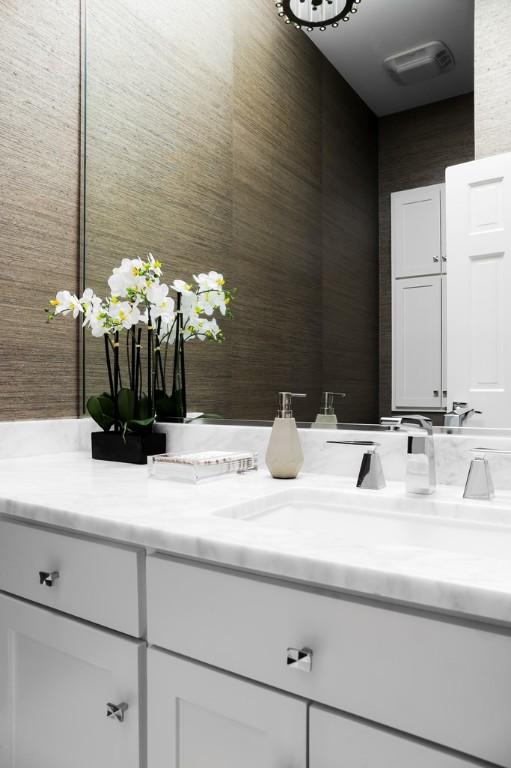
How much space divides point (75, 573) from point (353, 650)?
1.56ft

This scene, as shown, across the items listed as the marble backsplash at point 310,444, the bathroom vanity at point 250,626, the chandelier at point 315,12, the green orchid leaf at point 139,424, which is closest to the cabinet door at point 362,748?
the bathroom vanity at point 250,626

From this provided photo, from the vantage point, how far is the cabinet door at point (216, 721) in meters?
0.64

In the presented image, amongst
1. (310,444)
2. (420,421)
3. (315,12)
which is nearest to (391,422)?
(420,421)

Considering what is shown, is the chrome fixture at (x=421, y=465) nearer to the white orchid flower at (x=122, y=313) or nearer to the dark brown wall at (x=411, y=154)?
the dark brown wall at (x=411, y=154)

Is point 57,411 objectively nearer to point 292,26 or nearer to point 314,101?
point 314,101

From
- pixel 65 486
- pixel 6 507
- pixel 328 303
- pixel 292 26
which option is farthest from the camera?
pixel 292 26

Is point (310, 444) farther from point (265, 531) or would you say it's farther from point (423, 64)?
point (423, 64)

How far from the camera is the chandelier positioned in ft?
4.11

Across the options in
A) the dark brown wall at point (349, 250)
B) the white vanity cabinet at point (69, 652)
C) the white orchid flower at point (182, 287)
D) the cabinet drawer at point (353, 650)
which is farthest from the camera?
the white orchid flower at point (182, 287)

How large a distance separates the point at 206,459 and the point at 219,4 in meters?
1.34

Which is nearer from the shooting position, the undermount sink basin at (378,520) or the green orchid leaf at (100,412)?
the undermount sink basin at (378,520)

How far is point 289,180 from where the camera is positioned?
1.32 metres

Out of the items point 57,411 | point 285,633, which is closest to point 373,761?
point 285,633

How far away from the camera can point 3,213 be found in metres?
1.43
